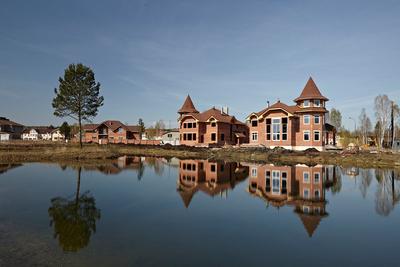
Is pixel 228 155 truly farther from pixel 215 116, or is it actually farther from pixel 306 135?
pixel 215 116

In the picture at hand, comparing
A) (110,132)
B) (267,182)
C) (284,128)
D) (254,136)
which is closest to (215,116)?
(254,136)

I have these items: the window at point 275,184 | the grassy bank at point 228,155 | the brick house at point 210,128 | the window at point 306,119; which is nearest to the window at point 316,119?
the window at point 306,119

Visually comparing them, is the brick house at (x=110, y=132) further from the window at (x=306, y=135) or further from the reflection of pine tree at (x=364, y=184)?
the reflection of pine tree at (x=364, y=184)

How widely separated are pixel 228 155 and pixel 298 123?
1307 cm

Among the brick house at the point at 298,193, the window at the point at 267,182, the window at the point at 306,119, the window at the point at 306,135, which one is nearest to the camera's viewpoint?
the brick house at the point at 298,193

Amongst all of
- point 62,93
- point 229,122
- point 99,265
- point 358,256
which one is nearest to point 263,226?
point 358,256

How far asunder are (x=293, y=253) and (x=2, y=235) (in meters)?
8.05

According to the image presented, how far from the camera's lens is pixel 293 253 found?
736cm

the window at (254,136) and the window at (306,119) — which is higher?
the window at (306,119)

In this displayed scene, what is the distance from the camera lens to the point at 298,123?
151 ft

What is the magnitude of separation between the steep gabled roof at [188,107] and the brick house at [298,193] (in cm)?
4194

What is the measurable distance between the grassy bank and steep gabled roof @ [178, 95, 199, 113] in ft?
53.9

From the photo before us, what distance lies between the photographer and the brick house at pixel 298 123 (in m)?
44.5

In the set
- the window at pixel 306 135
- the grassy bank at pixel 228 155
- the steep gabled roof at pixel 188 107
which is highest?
the steep gabled roof at pixel 188 107
